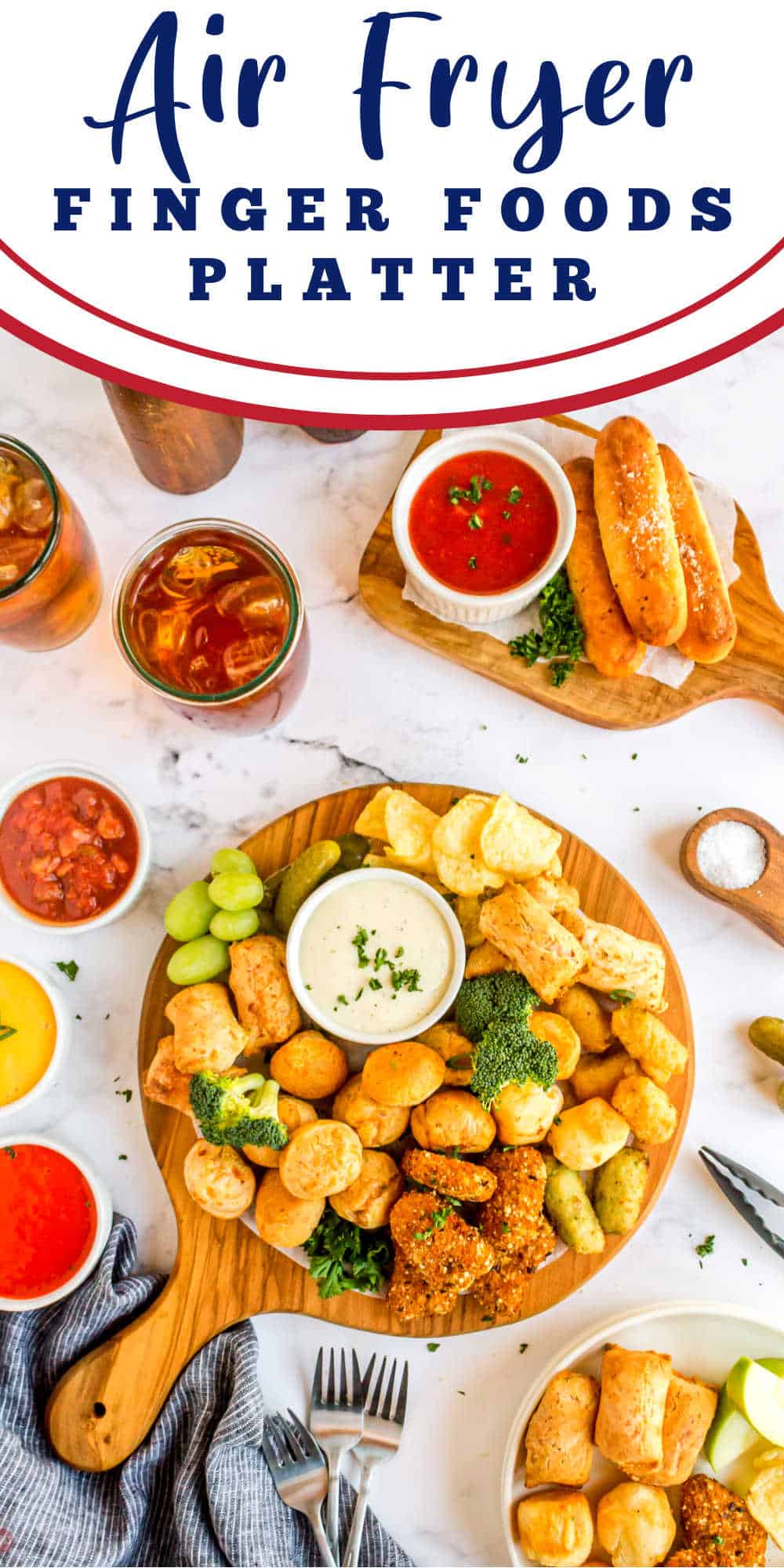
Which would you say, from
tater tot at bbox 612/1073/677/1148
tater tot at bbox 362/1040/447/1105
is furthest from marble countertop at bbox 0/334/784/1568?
tater tot at bbox 362/1040/447/1105

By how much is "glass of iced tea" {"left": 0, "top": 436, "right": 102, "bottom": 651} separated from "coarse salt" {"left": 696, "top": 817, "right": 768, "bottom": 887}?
7.02 ft

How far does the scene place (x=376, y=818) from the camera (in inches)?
145

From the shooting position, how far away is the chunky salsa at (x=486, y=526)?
3.75m

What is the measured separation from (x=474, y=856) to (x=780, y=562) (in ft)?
5.01

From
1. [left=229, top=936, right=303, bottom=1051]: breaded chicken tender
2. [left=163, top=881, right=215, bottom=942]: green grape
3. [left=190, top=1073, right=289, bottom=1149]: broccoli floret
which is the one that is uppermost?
[left=163, top=881, right=215, bottom=942]: green grape

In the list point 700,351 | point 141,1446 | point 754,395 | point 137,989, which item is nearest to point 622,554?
point 700,351

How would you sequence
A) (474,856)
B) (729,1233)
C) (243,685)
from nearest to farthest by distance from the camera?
(243,685)
(474,856)
(729,1233)

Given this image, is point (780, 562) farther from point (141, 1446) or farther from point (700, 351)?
point (141, 1446)

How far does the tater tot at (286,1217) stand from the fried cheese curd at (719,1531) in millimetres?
1431

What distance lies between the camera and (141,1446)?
3.68m

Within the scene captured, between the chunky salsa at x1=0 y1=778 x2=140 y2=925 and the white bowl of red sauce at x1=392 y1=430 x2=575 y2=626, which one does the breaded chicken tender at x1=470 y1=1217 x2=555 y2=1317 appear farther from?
the white bowl of red sauce at x1=392 y1=430 x2=575 y2=626

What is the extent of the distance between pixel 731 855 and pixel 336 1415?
2134 mm

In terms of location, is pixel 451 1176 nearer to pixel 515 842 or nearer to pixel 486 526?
pixel 515 842

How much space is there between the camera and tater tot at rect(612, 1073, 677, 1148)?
3.62 meters
